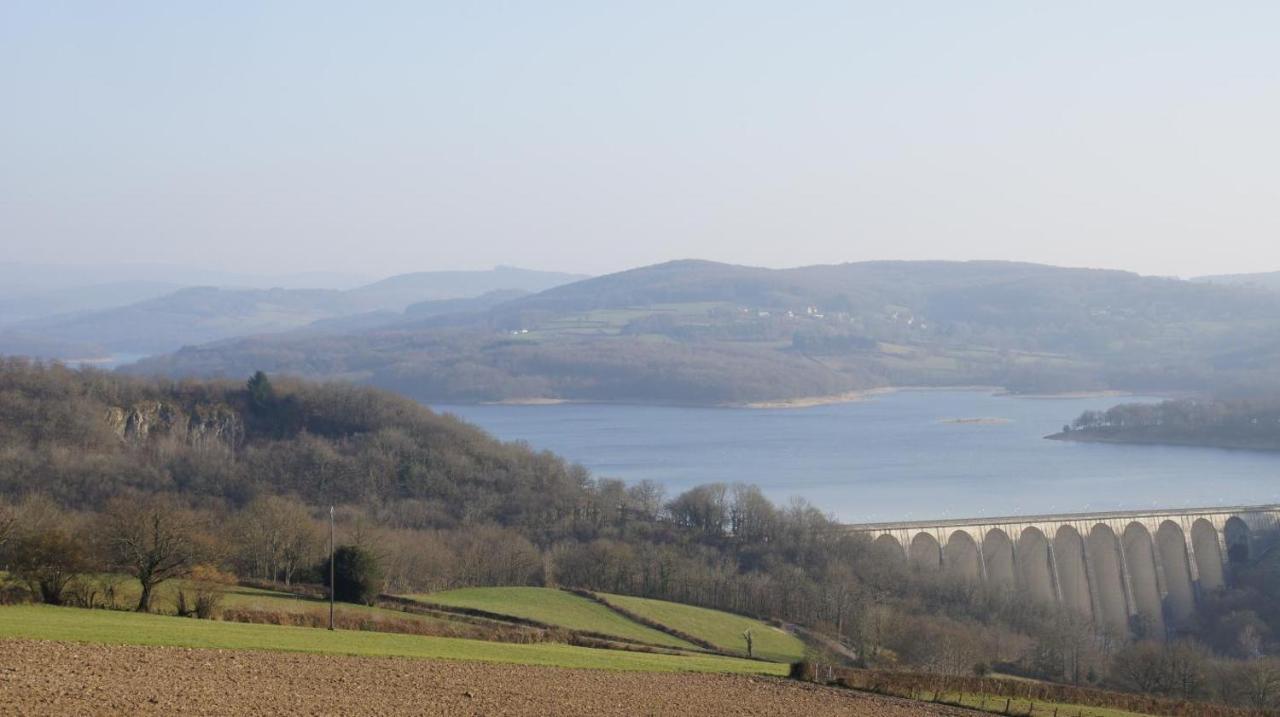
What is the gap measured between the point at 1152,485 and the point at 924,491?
1132cm

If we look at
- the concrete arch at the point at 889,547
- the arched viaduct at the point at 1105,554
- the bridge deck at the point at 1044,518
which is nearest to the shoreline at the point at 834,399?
the bridge deck at the point at 1044,518

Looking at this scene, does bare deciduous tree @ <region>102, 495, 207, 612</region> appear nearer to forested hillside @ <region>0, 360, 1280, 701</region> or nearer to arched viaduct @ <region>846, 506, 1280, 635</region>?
forested hillside @ <region>0, 360, 1280, 701</region>

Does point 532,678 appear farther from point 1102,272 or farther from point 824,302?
point 1102,272

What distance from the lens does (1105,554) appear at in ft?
149

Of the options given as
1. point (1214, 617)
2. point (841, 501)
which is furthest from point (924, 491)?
point (1214, 617)

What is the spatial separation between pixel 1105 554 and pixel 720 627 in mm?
21819

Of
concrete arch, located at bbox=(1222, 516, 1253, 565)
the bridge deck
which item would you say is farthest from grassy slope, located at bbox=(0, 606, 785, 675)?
concrete arch, located at bbox=(1222, 516, 1253, 565)

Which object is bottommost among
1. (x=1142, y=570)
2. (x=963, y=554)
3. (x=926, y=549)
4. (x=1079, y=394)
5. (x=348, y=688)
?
(x=1142, y=570)

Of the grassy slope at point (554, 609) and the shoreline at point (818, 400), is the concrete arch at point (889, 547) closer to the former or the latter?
the grassy slope at point (554, 609)

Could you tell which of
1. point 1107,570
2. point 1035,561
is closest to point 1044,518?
point 1035,561

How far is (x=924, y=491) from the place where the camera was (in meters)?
61.6

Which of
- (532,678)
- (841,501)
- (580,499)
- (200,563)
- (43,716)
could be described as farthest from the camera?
(841,501)

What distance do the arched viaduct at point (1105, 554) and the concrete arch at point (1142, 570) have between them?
3cm

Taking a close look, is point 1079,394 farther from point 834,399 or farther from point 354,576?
point 354,576
